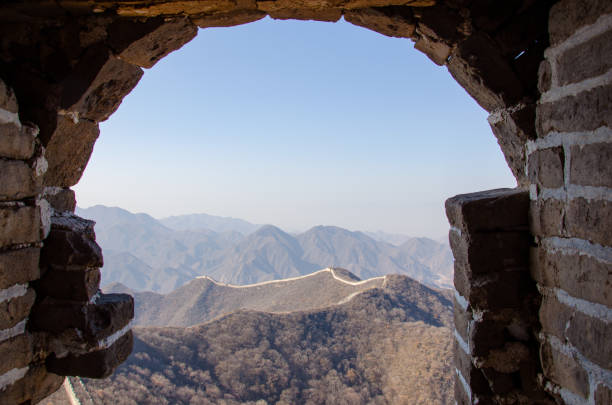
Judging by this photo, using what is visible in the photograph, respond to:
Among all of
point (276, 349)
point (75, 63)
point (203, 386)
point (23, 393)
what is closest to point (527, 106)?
point (75, 63)

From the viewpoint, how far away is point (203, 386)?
605 centimetres

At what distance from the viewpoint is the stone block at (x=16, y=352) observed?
63.5 inches

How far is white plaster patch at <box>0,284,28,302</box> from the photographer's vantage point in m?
1.62

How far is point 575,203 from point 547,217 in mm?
167

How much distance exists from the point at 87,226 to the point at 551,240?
2.32 metres

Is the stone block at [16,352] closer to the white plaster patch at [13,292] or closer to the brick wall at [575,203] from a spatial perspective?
the white plaster patch at [13,292]

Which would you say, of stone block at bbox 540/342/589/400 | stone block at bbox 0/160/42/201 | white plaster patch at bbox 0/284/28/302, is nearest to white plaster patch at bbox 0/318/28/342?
white plaster patch at bbox 0/284/28/302

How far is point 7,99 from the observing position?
1634 mm

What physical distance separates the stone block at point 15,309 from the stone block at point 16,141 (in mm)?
673

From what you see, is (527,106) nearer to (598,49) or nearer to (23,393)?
Result: (598,49)

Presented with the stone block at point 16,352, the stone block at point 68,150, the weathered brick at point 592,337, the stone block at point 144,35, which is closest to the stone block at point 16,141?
the stone block at point 68,150

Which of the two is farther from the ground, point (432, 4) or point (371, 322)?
point (432, 4)

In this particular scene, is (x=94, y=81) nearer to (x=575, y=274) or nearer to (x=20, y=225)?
(x=20, y=225)

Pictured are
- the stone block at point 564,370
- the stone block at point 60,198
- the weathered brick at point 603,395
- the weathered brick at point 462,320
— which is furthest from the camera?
the stone block at point 60,198
